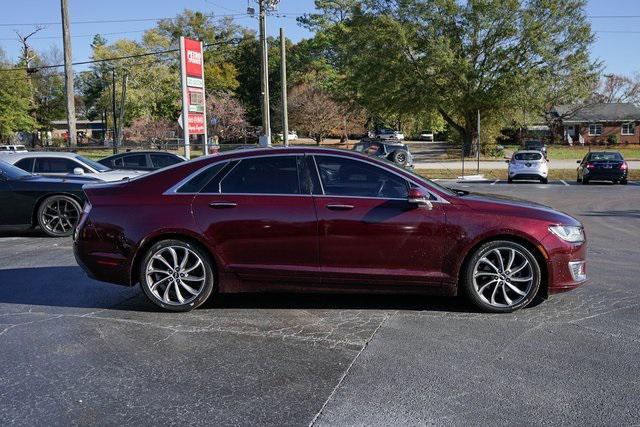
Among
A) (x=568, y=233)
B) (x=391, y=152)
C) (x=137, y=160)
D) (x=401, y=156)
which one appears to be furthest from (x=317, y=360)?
(x=401, y=156)

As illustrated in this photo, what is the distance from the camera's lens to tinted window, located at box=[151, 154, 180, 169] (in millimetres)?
17312

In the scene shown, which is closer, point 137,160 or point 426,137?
point 137,160

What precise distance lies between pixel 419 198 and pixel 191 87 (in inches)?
694

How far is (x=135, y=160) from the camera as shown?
17312mm

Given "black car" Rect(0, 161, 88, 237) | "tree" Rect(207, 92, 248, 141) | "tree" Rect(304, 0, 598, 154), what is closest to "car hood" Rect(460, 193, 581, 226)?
"black car" Rect(0, 161, 88, 237)

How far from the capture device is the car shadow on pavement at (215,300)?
600 centimetres

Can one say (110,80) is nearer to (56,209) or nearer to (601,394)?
(56,209)

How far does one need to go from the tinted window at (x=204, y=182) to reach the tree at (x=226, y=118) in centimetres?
6112

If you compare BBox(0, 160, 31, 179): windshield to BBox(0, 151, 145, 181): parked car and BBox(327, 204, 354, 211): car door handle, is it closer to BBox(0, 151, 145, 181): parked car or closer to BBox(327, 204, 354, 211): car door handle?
BBox(0, 151, 145, 181): parked car

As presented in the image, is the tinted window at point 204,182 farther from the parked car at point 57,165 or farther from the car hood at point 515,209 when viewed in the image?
the parked car at point 57,165

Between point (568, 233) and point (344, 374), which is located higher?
point (568, 233)

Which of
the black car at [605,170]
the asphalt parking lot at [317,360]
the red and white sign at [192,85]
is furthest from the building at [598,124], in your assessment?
the asphalt parking lot at [317,360]

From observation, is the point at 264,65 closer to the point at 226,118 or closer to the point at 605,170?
the point at 605,170

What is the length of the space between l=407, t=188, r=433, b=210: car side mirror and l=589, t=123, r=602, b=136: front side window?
7062 cm
